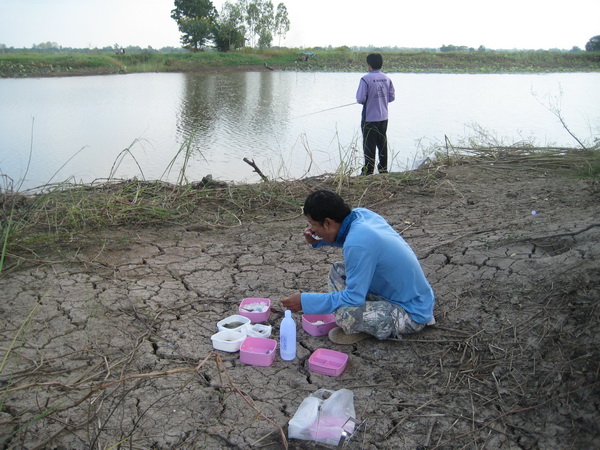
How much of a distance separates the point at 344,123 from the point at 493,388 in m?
9.07

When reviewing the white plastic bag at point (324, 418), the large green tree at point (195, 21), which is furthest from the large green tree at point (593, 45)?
the white plastic bag at point (324, 418)

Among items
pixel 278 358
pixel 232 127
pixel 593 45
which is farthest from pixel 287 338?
pixel 593 45

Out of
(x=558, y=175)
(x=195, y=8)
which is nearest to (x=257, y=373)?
(x=558, y=175)

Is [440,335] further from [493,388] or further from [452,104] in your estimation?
[452,104]

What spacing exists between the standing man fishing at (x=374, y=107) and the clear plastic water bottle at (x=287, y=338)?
13.9 ft

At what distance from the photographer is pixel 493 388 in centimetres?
259

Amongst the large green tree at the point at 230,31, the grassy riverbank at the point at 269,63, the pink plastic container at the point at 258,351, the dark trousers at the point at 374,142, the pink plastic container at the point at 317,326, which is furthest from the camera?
the large green tree at the point at 230,31

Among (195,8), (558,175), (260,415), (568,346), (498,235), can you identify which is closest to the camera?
(260,415)

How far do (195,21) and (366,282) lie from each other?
1555 inches

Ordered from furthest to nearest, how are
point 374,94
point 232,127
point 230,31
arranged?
point 230,31 < point 232,127 < point 374,94

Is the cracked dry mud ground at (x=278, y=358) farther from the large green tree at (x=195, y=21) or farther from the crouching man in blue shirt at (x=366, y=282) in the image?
the large green tree at (x=195, y=21)

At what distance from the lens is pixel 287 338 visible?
2920mm

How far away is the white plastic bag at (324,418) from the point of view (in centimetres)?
227

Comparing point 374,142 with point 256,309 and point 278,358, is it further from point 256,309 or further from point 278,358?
point 278,358
